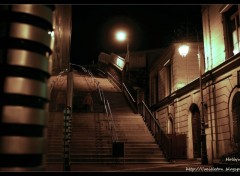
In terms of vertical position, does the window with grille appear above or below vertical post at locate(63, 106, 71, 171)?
above

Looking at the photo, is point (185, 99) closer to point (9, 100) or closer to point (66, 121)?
A: point (66, 121)

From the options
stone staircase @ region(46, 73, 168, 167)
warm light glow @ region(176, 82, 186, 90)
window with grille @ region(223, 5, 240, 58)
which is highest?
window with grille @ region(223, 5, 240, 58)

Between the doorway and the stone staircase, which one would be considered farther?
the doorway

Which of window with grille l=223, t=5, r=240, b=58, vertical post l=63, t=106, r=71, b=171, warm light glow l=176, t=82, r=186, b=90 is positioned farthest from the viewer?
warm light glow l=176, t=82, r=186, b=90

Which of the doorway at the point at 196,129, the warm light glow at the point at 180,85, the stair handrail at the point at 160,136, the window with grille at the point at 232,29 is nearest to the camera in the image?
the stair handrail at the point at 160,136

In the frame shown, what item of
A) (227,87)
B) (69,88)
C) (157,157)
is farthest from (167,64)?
(69,88)

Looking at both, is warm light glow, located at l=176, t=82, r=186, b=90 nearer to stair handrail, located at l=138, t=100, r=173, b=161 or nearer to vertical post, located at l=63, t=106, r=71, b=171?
stair handrail, located at l=138, t=100, r=173, b=161

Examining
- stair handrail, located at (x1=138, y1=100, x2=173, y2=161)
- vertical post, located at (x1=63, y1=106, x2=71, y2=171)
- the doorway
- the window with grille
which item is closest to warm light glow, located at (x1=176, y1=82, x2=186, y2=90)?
the doorway

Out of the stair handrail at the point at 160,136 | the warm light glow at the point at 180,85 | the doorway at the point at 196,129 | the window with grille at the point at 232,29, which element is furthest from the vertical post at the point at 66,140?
the warm light glow at the point at 180,85

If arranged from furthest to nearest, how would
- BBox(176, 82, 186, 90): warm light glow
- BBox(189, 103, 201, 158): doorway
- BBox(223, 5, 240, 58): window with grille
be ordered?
BBox(176, 82, 186, 90): warm light glow → BBox(189, 103, 201, 158): doorway → BBox(223, 5, 240, 58): window with grille

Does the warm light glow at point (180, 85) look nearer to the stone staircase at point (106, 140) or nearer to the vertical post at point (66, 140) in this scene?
the stone staircase at point (106, 140)

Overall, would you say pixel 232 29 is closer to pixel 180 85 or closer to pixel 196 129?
pixel 196 129

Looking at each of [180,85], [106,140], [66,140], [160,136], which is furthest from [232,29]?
[66,140]

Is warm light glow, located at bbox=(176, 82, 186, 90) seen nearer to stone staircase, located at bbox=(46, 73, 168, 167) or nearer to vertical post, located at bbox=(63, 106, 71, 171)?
stone staircase, located at bbox=(46, 73, 168, 167)
